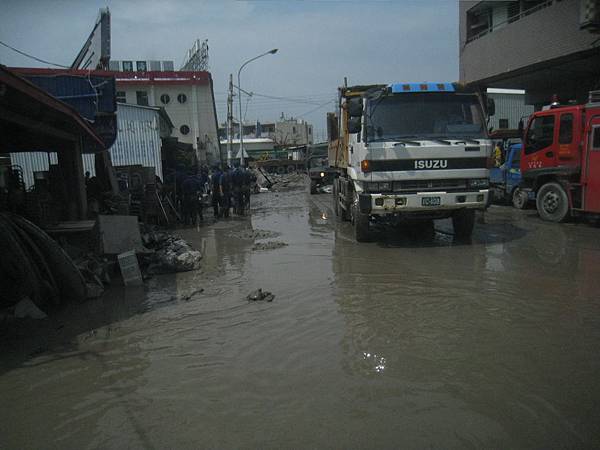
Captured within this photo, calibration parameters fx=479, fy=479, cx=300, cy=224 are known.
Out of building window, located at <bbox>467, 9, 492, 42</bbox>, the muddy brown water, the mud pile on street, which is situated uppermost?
building window, located at <bbox>467, 9, 492, 42</bbox>

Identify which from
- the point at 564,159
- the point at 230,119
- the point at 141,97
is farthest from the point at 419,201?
the point at 141,97

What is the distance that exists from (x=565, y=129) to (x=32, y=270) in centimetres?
1038

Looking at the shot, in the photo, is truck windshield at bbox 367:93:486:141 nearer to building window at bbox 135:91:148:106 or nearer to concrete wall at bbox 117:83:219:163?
concrete wall at bbox 117:83:219:163

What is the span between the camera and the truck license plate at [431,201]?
8031 millimetres

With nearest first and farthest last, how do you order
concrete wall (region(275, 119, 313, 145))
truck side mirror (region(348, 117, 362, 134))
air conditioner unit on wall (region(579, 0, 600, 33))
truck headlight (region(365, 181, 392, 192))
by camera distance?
truck headlight (region(365, 181, 392, 192)) < truck side mirror (region(348, 117, 362, 134)) < air conditioner unit on wall (region(579, 0, 600, 33)) < concrete wall (region(275, 119, 313, 145))

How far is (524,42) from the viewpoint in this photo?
56.0ft

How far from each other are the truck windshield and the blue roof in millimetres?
83

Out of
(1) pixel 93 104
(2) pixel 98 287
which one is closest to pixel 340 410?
(2) pixel 98 287

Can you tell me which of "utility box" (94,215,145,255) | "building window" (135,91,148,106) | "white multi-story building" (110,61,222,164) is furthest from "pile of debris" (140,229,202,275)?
"building window" (135,91,148,106)

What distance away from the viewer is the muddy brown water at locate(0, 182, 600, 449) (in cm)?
291

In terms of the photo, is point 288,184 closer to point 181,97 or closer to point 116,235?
point 181,97

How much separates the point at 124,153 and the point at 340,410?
19121 mm

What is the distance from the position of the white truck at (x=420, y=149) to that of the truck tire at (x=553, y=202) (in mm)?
3487

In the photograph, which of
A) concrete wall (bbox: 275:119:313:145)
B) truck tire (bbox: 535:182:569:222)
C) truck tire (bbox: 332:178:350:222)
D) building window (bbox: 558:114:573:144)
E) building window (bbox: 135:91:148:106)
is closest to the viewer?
building window (bbox: 558:114:573:144)
